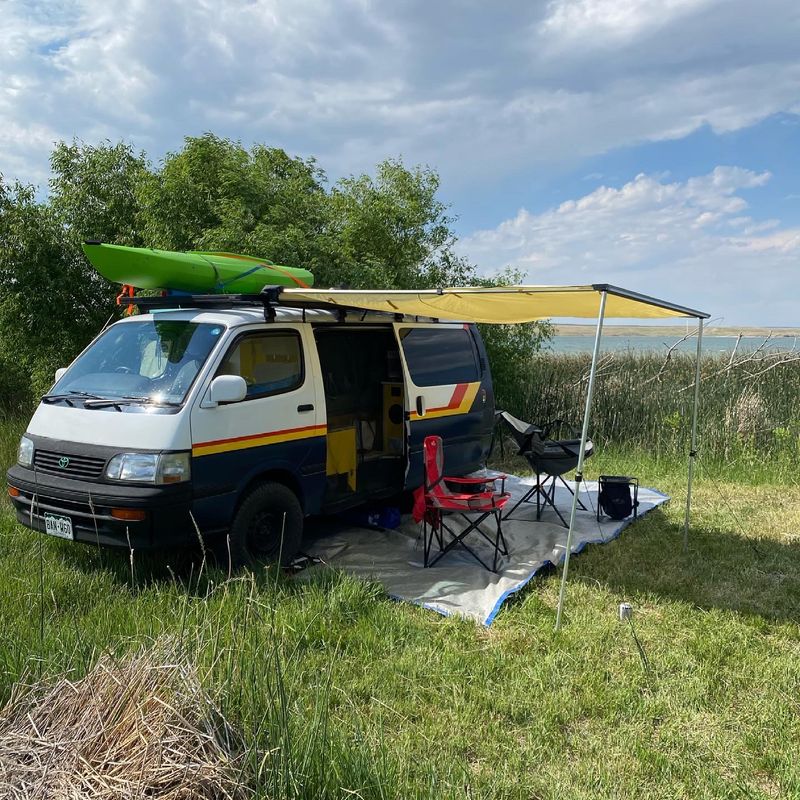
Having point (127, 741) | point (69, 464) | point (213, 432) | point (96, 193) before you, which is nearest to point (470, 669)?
point (127, 741)

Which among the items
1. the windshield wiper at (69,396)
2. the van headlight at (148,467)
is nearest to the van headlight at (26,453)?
the windshield wiper at (69,396)

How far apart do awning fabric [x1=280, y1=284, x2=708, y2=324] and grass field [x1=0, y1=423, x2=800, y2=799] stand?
1971mm

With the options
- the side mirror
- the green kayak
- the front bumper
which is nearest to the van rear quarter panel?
the green kayak

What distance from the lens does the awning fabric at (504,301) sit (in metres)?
4.31

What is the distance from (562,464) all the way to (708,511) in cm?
191

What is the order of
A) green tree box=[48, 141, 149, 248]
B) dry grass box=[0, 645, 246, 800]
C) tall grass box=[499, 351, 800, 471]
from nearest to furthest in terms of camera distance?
dry grass box=[0, 645, 246, 800], tall grass box=[499, 351, 800, 471], green tree box=[48, 141, 149, 248]

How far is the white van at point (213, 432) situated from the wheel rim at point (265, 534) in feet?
0.04

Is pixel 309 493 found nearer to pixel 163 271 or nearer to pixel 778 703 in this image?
pixel 163 271

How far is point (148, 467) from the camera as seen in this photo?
421 centimetres

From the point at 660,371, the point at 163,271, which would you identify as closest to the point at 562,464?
the point at 163,271

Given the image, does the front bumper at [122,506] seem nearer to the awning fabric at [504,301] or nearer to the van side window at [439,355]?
the awning fabric at [504,301]

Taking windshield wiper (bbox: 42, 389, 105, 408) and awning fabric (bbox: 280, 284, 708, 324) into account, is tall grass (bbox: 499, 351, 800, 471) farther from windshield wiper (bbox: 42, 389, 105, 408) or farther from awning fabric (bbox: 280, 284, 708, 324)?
windshield wiper (bbox: 42, 389, 105, 408)

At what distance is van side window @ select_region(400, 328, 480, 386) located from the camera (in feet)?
20.8

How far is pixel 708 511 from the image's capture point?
7.03m
